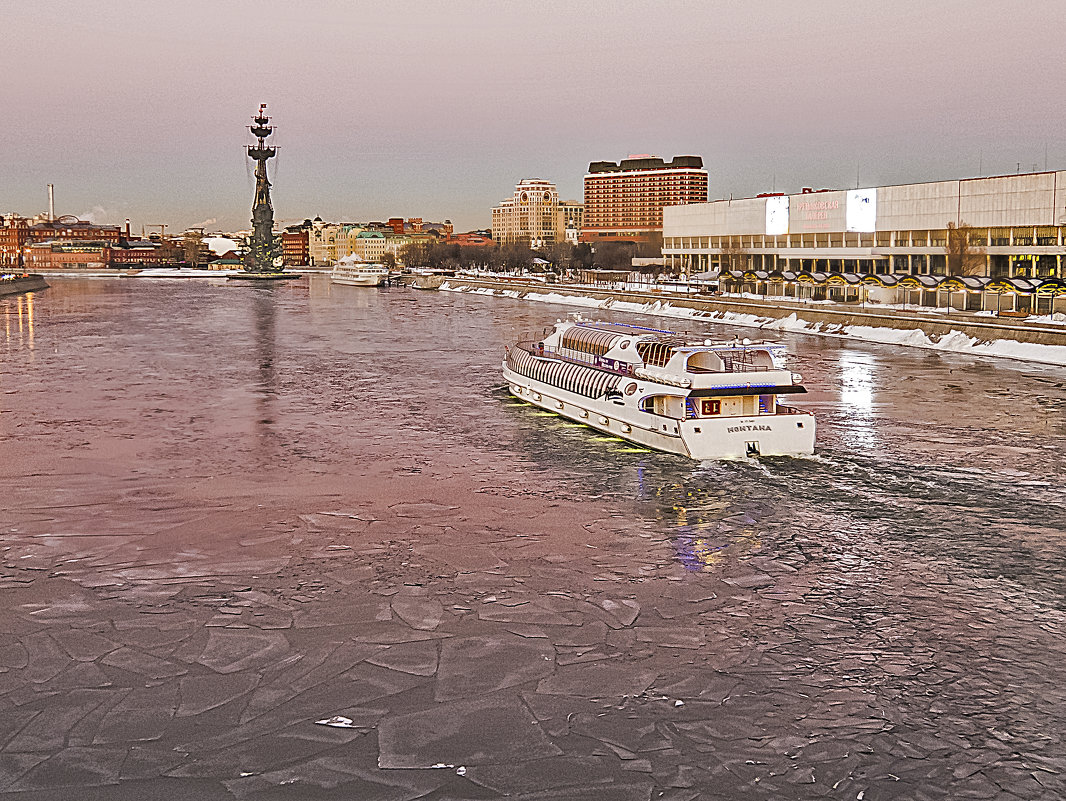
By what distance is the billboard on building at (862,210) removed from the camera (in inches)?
3605

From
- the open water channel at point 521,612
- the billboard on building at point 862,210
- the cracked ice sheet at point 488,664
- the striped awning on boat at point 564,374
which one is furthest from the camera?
the billboard on building at point 862,210

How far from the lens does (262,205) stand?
163 metres

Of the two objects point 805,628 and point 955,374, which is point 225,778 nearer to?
point 805,628

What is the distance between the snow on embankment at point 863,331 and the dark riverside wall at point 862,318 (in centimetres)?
11

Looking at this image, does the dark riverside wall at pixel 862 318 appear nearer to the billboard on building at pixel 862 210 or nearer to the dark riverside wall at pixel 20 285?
the billboard on building at pixel 862 210

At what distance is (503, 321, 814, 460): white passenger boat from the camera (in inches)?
881

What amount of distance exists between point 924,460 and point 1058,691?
1201 cm

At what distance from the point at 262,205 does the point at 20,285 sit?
4814 centimetres

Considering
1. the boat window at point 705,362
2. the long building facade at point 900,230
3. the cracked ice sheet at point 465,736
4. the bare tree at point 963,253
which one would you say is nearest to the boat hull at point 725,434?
the boat window at point 705,362

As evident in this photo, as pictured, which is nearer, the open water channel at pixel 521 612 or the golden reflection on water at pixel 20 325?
the open water channel at pixel 521 612

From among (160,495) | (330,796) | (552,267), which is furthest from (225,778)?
(552,267)

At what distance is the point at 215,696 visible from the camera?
1044cm

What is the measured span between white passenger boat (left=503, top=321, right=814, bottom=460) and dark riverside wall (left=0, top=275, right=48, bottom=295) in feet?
314

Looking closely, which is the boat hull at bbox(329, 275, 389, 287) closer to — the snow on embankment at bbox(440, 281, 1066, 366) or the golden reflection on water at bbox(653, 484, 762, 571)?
the snow on embankment at bbox(440, 281, 1066, 366)
